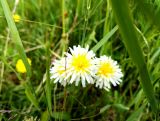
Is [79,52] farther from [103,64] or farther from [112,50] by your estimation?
[112,50]

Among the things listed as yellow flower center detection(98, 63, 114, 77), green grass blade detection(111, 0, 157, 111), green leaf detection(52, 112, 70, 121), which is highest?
yellow flower center detection(98, 63, 114, 77)

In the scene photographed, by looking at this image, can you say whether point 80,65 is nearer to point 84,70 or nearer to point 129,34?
point 84,70

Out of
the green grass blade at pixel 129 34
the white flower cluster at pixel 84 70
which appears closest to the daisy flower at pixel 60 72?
the white flower cluster at pixel 84 70

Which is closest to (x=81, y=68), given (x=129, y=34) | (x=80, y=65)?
(x=80, y=65)

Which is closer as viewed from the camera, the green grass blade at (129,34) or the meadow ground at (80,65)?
the green grass blade at (129,34)

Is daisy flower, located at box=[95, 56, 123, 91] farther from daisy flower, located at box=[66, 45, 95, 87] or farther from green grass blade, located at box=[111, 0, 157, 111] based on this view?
green grass blade, located at box=[111, 0, 157, 111]

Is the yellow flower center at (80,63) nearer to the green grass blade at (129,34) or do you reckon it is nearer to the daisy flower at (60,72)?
the daisy flower at (60,72)

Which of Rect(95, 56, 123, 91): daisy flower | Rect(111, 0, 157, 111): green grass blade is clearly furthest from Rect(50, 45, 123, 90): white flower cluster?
Rect(111, 0, 157, 111): green grass blade

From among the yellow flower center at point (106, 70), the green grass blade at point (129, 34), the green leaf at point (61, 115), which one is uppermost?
the yellow flower center at point (106, 70)
